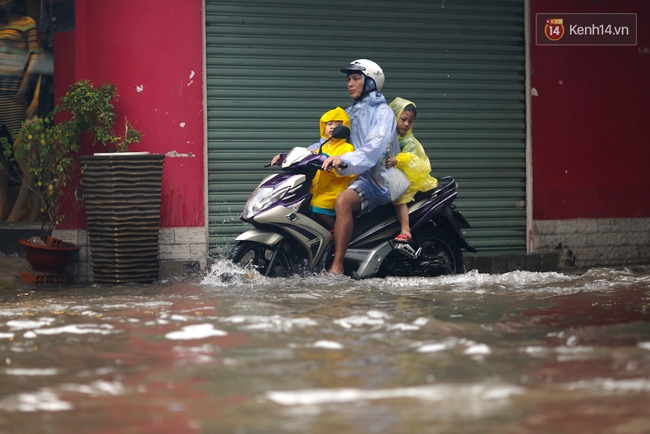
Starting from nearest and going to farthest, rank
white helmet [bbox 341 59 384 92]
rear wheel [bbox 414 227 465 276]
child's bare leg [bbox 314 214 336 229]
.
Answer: child's bare leg [bbox 314 214 336 229]
white helmet [bbox 341 59 384 92]
rear wheel [bbox 414 227 465 276]

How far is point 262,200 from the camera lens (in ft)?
24.7

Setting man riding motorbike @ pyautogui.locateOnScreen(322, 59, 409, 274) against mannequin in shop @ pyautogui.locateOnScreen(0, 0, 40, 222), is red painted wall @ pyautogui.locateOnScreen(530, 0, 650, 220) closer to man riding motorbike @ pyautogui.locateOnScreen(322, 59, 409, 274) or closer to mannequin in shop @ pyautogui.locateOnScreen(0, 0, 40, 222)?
man riding motorbike @ pyautogui.locateOnScreen(322, 59, 409, 274)

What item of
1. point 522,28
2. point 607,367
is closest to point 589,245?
point 522,28

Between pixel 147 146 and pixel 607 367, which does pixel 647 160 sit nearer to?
pixel 147 146

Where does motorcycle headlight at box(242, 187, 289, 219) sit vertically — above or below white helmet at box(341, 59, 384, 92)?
below

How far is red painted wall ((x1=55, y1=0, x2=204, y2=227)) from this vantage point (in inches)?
374

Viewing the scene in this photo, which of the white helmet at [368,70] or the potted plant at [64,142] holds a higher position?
the white helmet at [368,70]

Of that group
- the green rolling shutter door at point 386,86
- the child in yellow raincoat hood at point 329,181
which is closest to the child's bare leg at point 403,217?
the child in yellow raincoat hood at point 329,181

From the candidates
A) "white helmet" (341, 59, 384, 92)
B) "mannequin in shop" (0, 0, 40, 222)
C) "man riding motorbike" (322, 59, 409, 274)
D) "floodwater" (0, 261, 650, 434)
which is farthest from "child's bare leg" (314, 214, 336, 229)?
"mannequin in shop" (0, 0, 40, 222)

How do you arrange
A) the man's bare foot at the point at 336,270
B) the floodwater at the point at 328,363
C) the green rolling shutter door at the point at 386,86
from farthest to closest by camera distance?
1. the green rolling shutter door at the point at 386,86
2. the man's bare foot at the point at 336,270
3. the floodwater at the point at 328,363

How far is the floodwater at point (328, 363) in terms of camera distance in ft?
10.9

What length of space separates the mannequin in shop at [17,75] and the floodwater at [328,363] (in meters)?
3.62

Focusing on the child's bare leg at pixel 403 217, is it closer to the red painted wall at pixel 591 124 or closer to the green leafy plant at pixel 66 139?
the green leafy plant at pixel 66 139

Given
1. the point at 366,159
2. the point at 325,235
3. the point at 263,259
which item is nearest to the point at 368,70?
the point at 366,159
